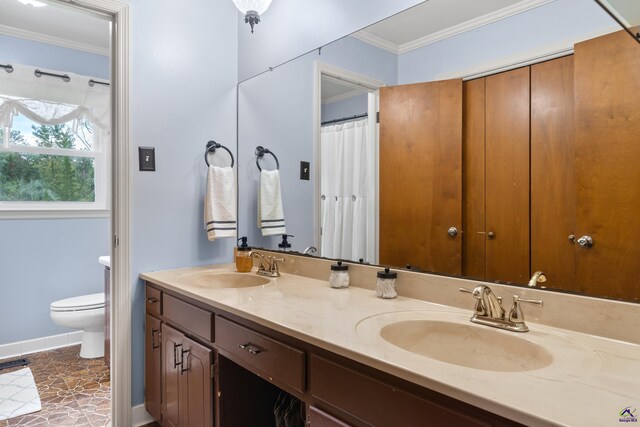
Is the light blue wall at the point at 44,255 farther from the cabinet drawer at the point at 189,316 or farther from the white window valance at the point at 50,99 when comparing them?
the cabinet drawer at the point at 189,316

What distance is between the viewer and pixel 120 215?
1.93 m

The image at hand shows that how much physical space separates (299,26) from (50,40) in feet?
7.78

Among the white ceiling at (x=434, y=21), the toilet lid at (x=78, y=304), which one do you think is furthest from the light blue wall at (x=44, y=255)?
the white ceiling at (x=434, y=21)

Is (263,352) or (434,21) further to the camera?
(434,21)

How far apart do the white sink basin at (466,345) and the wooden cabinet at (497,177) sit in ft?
0.74

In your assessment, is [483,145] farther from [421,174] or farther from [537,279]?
[537,279]

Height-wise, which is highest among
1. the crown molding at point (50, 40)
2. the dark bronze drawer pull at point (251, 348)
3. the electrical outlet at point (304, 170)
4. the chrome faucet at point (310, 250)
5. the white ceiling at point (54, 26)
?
the white ceiling at point (54, 26)

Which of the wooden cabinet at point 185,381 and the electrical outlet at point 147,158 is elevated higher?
the electrical outlet at point 147,158

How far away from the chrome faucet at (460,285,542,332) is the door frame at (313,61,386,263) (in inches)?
20.6

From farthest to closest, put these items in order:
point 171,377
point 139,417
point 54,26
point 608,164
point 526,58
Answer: point 54,26 < point 139,417 < point 171,377 < point 526,58 < point 608,164

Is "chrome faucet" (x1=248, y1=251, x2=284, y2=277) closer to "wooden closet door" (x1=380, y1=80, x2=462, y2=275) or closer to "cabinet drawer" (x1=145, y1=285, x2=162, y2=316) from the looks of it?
"cabinet drawer" (x1=145, y1=285, x2=162, y2=316)

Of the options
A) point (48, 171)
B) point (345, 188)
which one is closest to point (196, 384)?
point (345, 188)

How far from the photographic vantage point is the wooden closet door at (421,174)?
1.33 metres

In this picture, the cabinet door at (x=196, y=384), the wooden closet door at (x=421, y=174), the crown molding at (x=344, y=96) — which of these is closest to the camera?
the wooden closet door at (x=421, y=174)
